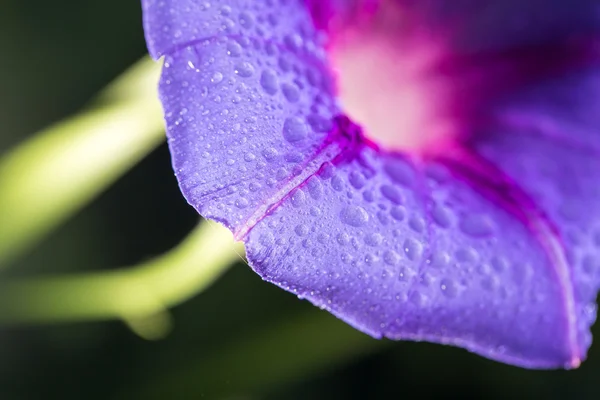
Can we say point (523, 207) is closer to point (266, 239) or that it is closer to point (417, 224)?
point (417, 224)

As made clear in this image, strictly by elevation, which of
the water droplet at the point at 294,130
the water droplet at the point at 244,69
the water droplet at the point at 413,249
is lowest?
the water droplet at the point at 413,249

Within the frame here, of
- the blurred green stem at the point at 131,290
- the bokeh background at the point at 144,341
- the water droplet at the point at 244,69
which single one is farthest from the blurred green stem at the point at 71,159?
the water droplet at the point at 244,69

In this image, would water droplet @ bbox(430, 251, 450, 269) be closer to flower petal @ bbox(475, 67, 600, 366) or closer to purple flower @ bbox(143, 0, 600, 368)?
purple flower @ bbox(143, 0, 600, 368)

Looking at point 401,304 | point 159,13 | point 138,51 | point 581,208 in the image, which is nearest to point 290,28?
point 159,13

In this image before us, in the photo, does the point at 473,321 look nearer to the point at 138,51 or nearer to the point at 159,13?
the point at 159,13

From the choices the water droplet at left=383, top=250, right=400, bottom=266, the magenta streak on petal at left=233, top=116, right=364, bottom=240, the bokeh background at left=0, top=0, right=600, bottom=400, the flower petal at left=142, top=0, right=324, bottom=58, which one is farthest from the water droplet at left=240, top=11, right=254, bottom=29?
the bokeh background at left=0, top=0, right=600, bottom=400

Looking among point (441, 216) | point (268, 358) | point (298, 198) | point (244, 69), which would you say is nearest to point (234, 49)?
point (244, 69)

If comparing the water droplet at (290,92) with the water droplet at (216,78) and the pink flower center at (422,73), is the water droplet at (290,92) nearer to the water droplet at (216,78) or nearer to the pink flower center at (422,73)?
the water droplet at (216,78)
